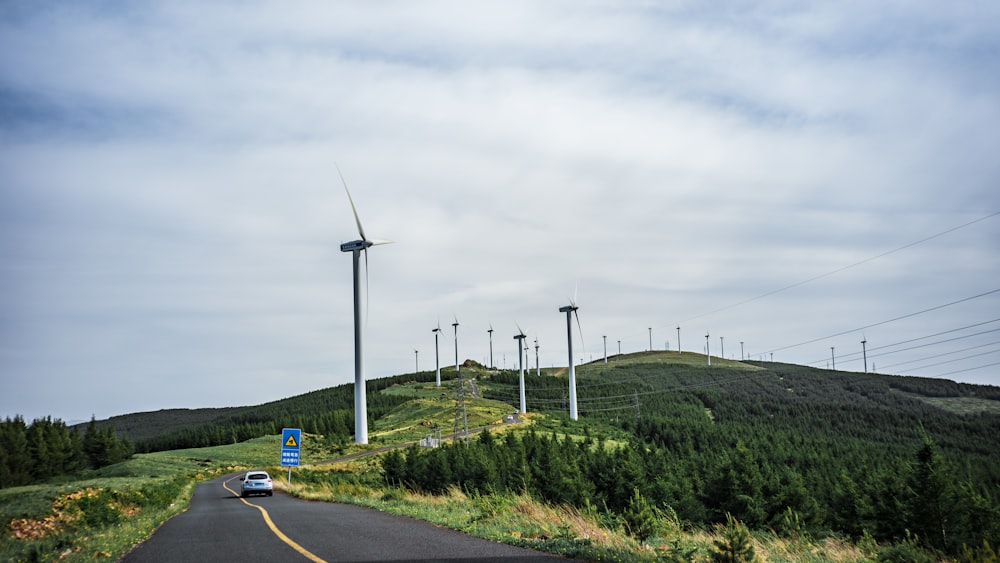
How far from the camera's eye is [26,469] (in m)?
121

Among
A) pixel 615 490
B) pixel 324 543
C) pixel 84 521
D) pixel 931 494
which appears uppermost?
pixel 324 543

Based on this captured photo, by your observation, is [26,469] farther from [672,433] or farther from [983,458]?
[983,458]

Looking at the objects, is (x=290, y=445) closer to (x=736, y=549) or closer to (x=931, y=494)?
(x=736, y=549)

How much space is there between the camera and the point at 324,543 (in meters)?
15.4

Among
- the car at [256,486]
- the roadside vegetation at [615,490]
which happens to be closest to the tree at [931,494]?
the roadside vegetation at [615,490]

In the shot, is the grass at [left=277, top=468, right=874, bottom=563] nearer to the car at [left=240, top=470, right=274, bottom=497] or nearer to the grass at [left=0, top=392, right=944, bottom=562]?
the grass at [left=0, top=392, right=944, bottom=562]

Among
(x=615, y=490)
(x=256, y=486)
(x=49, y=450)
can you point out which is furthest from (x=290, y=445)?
(x=49, y=450)

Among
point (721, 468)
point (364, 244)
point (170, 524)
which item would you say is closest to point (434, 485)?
point (721, 468)

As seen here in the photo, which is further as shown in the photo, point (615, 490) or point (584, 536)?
point (615, 490)

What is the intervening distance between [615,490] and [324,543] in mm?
49400

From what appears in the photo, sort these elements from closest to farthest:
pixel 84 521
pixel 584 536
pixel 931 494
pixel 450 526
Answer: pixel 584 536, pixel 450 526, pixel 84 521, pixel 931 494

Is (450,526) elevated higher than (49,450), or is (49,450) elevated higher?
(450,526)

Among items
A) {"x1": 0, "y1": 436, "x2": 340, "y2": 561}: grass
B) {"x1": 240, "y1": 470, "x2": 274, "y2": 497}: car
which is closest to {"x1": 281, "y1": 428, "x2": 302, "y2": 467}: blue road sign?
{"x1": 240, "y1": 470, "x2": 274, "y2": 497}: car

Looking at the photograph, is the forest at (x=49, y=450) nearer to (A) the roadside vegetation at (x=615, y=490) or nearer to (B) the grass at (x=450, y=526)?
(A) the roadside vegetation at (x=615, y=490)
